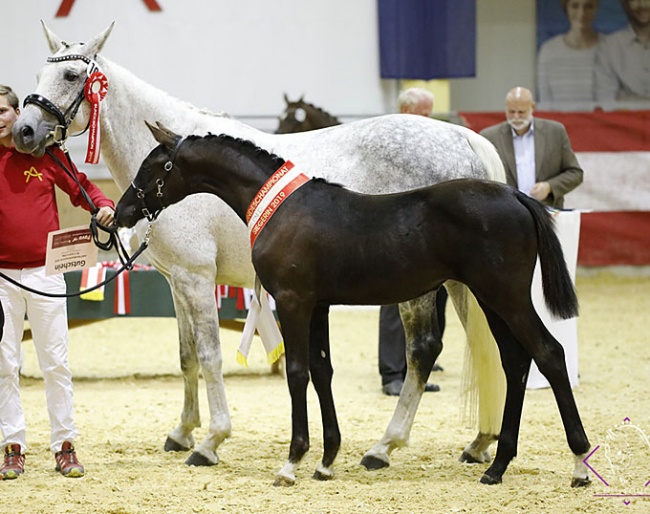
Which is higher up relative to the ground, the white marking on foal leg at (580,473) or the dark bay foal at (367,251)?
the dark bay foal at (367,251)

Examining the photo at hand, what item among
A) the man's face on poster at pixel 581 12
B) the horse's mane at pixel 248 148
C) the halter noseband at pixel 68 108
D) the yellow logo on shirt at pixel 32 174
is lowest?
the yellow logo on shirt at pixel 32 174

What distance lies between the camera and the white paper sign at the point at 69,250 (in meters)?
4.64

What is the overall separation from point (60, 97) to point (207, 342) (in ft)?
4.83

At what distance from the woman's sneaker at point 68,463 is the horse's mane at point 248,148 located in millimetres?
1642

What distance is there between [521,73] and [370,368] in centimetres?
891

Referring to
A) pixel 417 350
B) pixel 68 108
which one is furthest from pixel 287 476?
pixel 68 108

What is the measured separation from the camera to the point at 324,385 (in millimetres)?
4676

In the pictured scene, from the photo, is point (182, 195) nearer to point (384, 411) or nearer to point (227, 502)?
point (227, 502)

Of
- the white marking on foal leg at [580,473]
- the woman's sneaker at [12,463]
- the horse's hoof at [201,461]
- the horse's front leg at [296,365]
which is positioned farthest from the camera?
the horse's hoof at [201,461]

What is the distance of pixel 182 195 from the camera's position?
4699 mm

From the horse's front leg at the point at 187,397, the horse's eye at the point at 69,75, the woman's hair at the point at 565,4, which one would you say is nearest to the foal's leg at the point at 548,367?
the horse's front leg at the point at 187,397

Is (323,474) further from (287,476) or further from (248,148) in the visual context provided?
(248,148)

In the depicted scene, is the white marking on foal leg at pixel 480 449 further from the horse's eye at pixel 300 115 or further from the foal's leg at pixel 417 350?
the horse's eye at pixel 300 115

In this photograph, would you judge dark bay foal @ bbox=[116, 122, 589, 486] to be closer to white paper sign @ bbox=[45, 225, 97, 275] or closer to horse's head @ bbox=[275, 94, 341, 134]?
white paper sign @ bbox=[45, 225, 97, 275]
